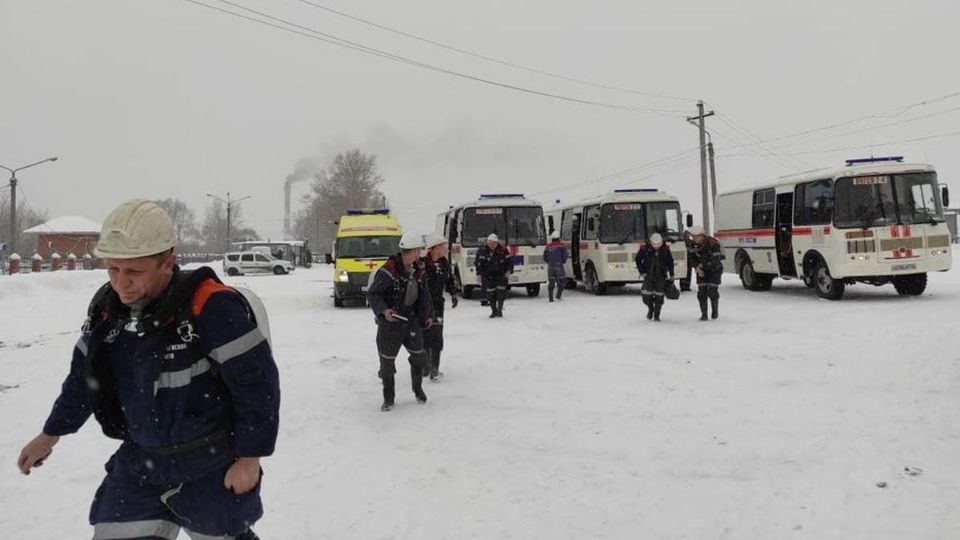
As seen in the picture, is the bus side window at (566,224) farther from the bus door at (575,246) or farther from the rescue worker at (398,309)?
the rescue worker at (398,309)

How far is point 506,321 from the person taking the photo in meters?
14.6

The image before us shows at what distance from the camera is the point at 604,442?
5781 millimetres

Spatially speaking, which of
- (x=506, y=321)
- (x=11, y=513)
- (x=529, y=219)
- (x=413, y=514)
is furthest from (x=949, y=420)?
(x=529, y=219)

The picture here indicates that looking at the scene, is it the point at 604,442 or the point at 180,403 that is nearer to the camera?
the point at 180,403

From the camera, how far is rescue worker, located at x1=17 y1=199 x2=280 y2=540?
2.45 meters

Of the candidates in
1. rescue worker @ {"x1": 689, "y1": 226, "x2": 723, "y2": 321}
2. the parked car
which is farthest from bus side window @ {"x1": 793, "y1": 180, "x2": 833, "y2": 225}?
the parked car

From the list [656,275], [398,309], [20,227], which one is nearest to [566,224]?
[656,275]

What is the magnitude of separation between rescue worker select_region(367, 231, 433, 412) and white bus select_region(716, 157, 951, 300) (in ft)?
37.4

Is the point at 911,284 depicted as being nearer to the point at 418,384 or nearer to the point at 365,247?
the point at 418,384

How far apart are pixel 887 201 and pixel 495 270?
8.82 metres

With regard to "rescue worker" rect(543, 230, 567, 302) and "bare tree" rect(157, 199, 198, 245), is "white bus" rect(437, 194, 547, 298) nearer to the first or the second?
"rescue worker" rect(543, 230, 567, 302)

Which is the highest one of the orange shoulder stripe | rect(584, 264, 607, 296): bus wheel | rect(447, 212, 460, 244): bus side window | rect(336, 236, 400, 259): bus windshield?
rect(447, 212, 460, 244): bus side window

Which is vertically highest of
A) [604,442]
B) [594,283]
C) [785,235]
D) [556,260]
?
[785,235]

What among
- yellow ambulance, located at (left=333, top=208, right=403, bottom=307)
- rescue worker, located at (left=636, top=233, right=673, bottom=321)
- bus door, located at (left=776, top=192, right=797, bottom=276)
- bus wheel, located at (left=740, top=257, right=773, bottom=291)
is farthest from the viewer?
bus wheel, located at (left=740, top=257, right=773, bottom=291)
